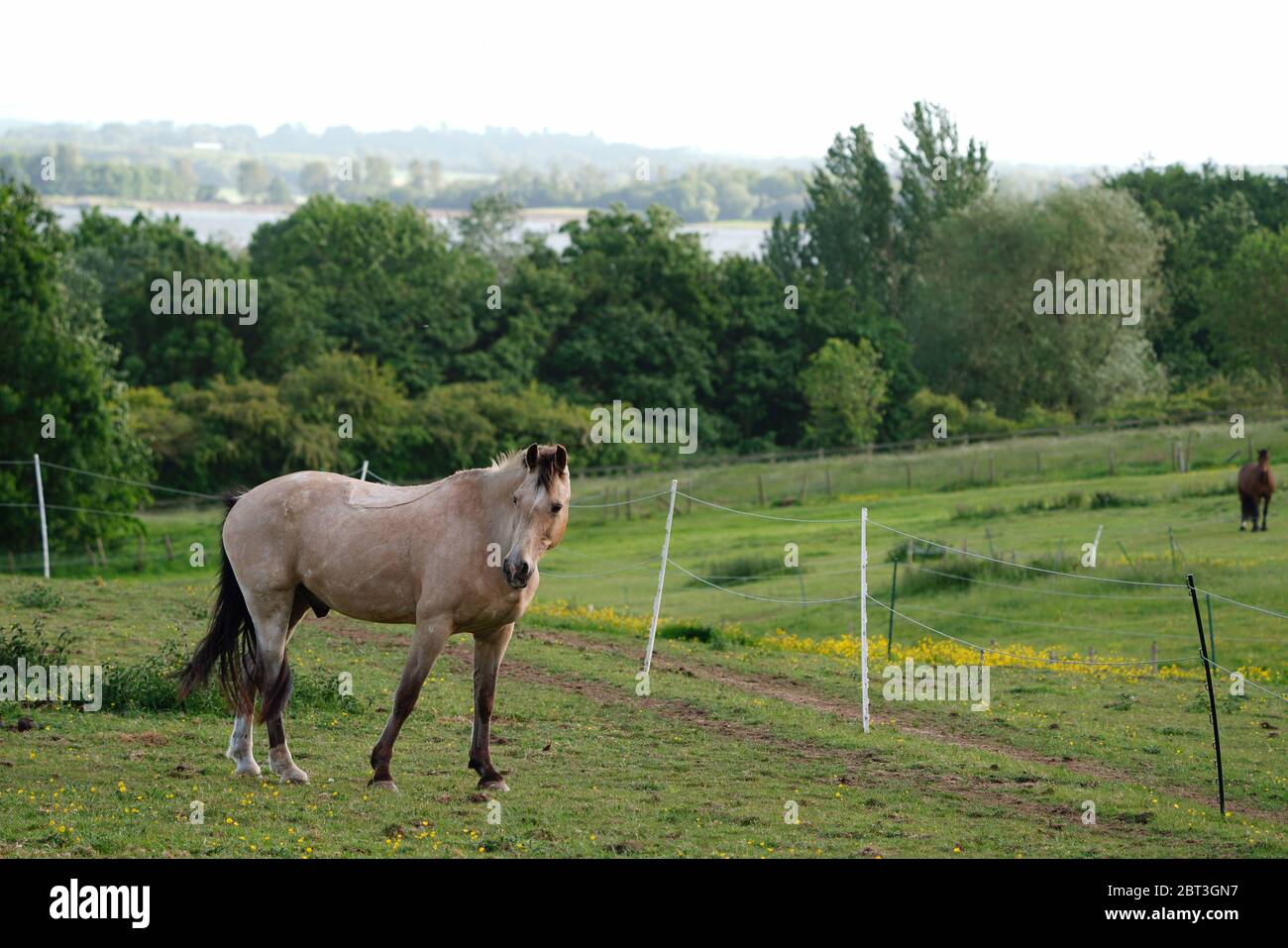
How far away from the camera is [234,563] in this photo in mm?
11406

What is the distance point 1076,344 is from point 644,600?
168ft

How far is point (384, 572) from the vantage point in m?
11.1

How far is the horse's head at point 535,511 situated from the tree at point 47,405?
3498 cm

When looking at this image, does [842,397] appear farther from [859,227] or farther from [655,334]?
[859,227]

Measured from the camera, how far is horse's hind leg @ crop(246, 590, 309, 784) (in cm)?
1102

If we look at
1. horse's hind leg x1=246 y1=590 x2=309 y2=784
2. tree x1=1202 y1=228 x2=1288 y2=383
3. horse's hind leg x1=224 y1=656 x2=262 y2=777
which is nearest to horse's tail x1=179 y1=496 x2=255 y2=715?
horse's hind leg x1=246 y1=590 x2=309 y2=784

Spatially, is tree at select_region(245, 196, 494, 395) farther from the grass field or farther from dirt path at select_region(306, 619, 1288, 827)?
dirt path at select_region(306, 619, 1288, 827)

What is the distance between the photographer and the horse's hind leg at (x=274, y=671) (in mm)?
11023

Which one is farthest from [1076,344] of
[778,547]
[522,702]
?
[522,702]

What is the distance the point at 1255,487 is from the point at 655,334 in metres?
48.3

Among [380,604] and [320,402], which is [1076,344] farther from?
[380,604]

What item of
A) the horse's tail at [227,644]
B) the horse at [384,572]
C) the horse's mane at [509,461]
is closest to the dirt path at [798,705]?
the horse at [384,572]

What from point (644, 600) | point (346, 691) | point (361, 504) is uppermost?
point (361, 504)

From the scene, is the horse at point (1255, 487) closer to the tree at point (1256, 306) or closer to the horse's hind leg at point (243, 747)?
the horse's hind leg at point (243, 747)
